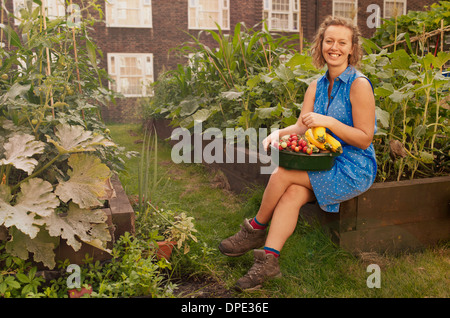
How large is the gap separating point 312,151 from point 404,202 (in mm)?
631

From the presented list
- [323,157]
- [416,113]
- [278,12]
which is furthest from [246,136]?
[278,12]

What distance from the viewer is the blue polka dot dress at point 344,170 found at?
71.2 inches

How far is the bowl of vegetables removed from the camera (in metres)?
1.77

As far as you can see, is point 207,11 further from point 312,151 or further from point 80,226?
point 80,226

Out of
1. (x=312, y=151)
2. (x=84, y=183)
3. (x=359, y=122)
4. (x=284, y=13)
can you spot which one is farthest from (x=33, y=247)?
(x=284, y=13)

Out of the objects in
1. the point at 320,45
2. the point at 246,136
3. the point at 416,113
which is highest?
the point at 320,45

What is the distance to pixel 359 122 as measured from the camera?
1.77 m

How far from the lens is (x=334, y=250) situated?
1978mm

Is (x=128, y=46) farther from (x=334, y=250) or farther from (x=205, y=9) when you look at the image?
(x=334, y=250)

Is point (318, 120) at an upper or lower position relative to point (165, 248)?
upper

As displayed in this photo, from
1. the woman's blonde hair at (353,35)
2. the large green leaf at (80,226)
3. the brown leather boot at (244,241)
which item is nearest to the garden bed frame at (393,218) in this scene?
the brown leather boot at (244,241)

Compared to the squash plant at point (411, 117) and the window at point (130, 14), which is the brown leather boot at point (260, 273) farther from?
the window at point (130, 14)

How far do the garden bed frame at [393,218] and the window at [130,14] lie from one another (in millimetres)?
11627
